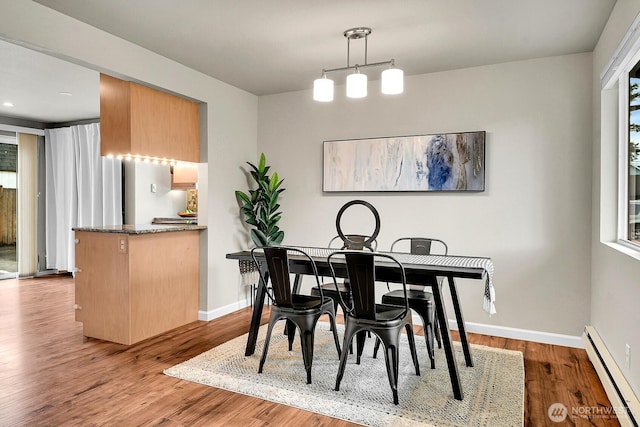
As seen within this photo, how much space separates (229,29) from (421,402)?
Result: 9.55ft

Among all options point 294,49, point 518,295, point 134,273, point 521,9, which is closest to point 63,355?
A: point 134,273

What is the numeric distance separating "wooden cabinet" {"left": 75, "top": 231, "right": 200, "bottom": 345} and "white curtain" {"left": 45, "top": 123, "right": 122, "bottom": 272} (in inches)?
99.9

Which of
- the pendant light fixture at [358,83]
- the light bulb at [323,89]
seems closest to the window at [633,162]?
the pendant light fixture at [358,83]

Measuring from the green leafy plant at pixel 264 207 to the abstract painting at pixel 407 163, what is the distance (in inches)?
23.4

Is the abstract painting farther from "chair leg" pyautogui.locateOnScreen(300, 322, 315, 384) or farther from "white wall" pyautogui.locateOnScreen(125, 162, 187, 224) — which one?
"white wall" pyautogui.locateOnScreen(125, 162, 187, 224)

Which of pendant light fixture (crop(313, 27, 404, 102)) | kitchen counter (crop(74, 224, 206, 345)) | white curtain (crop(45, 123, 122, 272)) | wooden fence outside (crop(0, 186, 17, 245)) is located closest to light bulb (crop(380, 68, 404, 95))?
pendant light fixture (crop(313, 27, 404, 102))

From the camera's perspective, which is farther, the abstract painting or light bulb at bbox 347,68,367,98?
the abstract painting

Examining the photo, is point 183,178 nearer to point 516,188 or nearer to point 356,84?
point 356,84

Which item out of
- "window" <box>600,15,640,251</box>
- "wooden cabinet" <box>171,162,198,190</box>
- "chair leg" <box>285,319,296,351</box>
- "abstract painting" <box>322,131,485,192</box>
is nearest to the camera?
"window" <box>600,15,640,251</box>

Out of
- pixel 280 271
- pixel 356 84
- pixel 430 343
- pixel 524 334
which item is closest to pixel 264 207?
pixel 280 271

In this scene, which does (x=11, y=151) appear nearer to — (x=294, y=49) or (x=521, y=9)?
(x=294, y=49)

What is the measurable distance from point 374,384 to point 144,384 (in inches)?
59.8

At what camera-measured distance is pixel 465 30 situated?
3.18 meters

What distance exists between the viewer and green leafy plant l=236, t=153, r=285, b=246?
471cm
